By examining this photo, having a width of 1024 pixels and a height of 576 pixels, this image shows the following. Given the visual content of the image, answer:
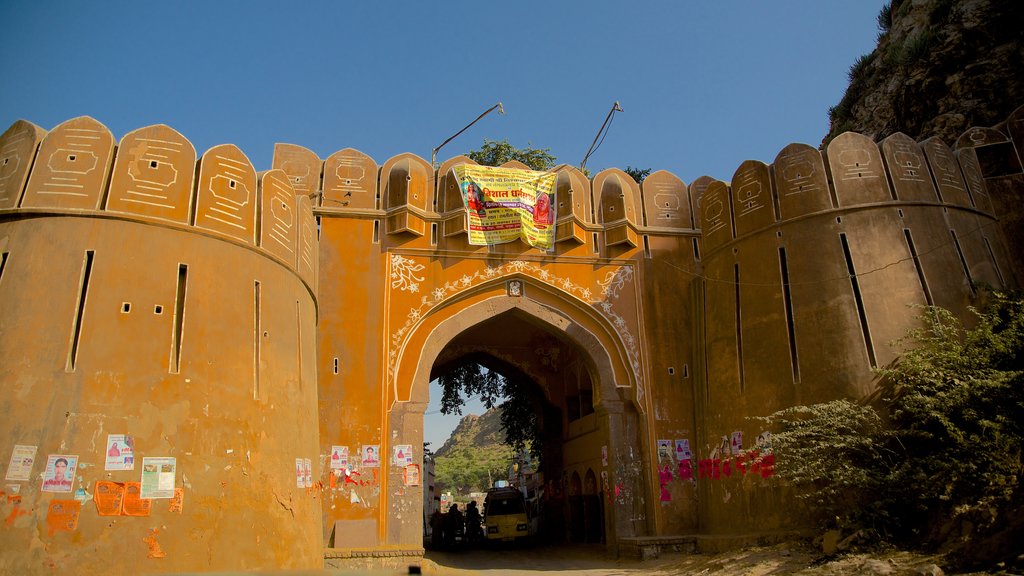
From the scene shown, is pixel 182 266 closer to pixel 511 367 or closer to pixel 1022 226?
pixel 511 367

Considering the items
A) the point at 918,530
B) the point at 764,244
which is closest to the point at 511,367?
the point at 764,244

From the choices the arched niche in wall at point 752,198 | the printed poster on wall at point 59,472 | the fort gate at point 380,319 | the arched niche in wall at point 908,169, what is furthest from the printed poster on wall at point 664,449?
the printed poster on wall at point 59,472

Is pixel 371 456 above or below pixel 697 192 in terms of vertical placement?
below

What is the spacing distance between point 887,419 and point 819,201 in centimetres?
438

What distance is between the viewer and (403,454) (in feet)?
44.9

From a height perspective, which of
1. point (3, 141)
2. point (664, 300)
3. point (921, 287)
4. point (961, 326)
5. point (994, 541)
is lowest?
point (994, 541)

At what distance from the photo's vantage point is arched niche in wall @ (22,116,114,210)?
9.80 meters

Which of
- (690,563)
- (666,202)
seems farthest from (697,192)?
(690,563)

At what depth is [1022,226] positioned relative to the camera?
1409cm

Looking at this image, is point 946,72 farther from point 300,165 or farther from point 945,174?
point 300,165

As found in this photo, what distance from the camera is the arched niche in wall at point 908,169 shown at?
13.2m

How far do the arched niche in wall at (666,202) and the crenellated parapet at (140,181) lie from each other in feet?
28.7

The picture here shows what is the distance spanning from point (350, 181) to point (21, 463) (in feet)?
28.6

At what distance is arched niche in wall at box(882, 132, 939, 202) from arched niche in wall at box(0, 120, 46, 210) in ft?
47.5
